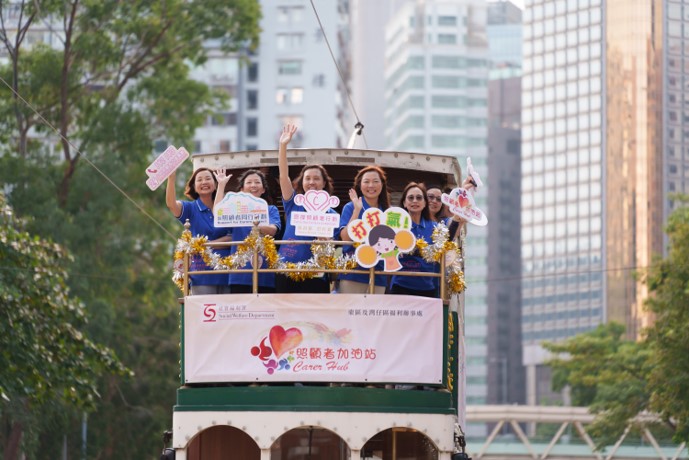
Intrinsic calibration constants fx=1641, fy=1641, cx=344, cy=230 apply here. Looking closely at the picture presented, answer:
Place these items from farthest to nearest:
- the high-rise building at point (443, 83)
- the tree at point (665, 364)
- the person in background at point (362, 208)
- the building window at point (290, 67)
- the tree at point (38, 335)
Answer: the high-rise building at point (443, 83)
the building window at point (290, 67)
the tree at point (665, 364)
the tree at point (38, 335)
the person in background at point (362, 208)

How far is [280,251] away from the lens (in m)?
15.5

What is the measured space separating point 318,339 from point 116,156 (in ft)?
89.8

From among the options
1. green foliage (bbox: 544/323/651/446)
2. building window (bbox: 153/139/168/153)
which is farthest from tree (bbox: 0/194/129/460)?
green foliage (bbox: 544/323/651/446)

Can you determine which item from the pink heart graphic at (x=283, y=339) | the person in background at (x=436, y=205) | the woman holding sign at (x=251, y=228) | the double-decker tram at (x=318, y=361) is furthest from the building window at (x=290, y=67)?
the pink heart graphic at (x=283, y=339)

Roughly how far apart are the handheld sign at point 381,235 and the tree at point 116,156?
2306 cm

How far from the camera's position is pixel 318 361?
14.9m

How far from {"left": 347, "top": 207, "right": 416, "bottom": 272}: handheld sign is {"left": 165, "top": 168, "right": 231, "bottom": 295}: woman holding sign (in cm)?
151

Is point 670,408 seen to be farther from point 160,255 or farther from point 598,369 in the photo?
point 598,369

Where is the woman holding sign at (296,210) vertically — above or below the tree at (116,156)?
below

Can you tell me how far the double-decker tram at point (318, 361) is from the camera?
14.8 metres

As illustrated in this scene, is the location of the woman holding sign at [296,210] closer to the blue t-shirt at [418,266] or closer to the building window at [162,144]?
the blue t-shirt at [418,266]

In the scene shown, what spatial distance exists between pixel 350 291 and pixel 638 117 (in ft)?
→ 428

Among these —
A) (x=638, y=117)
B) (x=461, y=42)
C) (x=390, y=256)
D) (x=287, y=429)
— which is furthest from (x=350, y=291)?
(x=461, y=42)

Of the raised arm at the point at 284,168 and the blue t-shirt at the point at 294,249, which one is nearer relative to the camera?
the blue t-shirt at the point at 294,249
